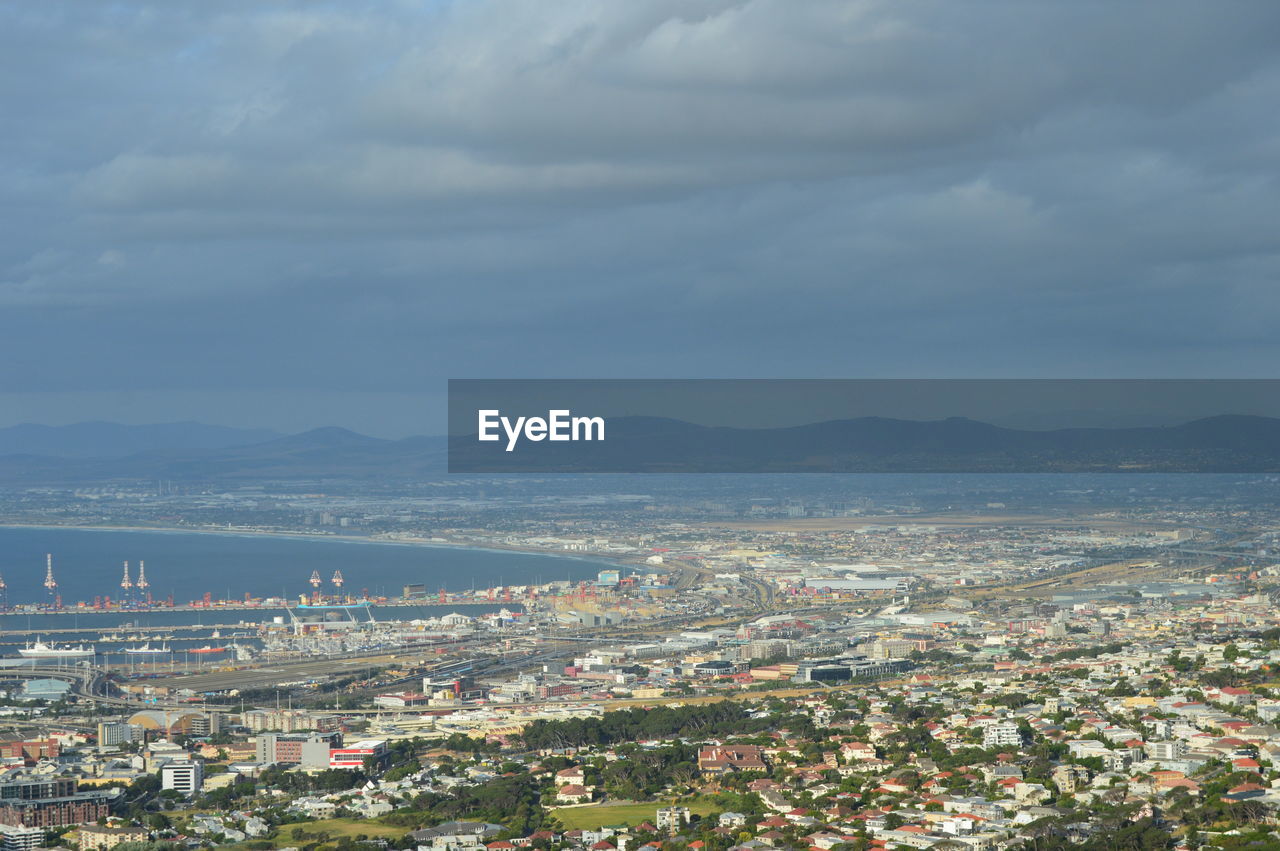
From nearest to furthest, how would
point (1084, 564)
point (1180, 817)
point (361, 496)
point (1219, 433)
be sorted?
point (1180, 817) < point (1084, 564) < point (1219, 433) < point (361, 496)

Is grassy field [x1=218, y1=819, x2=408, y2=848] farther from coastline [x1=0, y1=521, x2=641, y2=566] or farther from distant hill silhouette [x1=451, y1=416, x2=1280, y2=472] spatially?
distant hill silhouette [x1=451, y1=416, x2=1280, y2=472]

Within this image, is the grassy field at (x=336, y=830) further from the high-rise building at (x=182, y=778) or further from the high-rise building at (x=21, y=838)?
the high-rise building at (x=182, y=778)

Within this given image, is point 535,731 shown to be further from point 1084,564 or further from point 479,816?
point 1084,564

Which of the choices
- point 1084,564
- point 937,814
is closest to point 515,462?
point 1084,564

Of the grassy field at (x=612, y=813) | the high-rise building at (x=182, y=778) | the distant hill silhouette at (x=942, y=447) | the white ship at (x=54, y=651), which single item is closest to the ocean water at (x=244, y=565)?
the white ship at (x=54, y=651)

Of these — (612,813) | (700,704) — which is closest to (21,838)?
(612,813)

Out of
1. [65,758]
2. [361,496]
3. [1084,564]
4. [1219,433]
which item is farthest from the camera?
[361,496]
